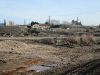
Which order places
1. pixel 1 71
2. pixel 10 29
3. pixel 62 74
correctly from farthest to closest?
pixel 10 29 → pixel 1 71 → pixel 62 74

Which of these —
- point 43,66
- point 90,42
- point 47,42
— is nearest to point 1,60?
point 43,66

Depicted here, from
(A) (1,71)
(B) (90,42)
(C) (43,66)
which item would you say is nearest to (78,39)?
(B) (90,42)

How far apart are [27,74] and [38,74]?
2.32ft

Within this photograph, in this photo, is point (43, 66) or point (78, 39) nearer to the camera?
point (43, 66)

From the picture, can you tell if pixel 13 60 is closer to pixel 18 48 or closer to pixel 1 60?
pixel 1 60

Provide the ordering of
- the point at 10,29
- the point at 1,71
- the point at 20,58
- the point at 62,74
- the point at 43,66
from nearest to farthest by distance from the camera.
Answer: the point at 62,74, the point at 1,71, the point at 43,66, the point at 20,58, the point at 10,29

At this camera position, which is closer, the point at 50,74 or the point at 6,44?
the point at 50,74

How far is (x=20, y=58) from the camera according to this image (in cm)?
2611

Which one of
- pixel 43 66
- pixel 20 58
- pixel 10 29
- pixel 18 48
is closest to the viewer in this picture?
pixel 43 66

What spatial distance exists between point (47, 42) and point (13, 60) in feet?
59.7

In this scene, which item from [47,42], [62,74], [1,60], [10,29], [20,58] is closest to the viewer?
[62,74]

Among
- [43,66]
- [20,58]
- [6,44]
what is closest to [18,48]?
[6,44]

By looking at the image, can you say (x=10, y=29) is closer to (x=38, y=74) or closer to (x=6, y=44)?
(x=6, y=44)

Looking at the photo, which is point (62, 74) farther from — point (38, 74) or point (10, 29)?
point (10, 29)
